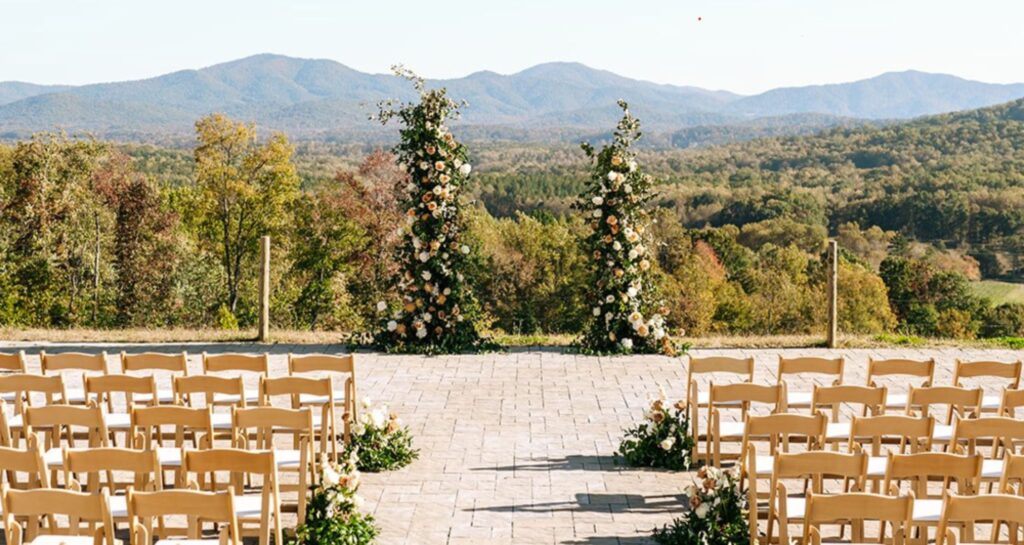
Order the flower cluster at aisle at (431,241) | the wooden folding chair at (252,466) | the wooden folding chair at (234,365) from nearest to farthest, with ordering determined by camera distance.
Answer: the wooden folding chair at (252,466) < the wooden folding chair at (234,365) < the flower cluster at aisle at (431,241)

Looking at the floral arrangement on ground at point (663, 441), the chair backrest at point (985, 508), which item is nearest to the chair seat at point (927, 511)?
the chair backrest at point (985, 508)

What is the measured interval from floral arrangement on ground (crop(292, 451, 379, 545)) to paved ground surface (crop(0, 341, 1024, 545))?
393 mm

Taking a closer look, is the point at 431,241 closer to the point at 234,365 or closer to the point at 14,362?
the point at 234,365

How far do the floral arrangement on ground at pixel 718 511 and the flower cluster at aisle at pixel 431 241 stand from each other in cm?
828

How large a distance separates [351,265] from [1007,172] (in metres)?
37.6

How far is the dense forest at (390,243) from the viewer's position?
38656 millimetres

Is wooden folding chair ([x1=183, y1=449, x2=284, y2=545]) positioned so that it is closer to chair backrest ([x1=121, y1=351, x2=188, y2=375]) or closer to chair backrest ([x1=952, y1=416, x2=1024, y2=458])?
chair backrest ([x1=121, y1=351, x2=188, y2=375])

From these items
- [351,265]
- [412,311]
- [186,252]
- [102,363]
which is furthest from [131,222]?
[102,363]

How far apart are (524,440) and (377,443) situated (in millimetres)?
1579

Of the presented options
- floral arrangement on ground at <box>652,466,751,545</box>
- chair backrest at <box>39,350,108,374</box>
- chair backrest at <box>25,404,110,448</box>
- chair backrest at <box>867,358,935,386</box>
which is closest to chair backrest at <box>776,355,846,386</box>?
chair backrest at <box>867,358,935,386</box>

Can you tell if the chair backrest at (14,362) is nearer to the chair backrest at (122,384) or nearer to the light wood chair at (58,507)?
the chair backrest at (122,384)

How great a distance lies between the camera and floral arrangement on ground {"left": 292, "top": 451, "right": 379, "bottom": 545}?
6.48 metres

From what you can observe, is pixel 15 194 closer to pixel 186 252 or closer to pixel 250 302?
pixel 186 252

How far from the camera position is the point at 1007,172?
2453 inches
